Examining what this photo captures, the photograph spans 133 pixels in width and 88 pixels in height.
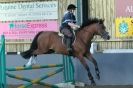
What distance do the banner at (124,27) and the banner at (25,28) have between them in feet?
6.72

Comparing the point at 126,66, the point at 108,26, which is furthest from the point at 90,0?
the point at 126,66

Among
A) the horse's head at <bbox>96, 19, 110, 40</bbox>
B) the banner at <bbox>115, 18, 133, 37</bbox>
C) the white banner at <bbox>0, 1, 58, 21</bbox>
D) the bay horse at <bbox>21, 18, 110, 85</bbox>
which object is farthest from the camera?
the white banner at <bbox>0, 1, 58, 21</bbox>

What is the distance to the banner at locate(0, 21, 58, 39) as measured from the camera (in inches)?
723

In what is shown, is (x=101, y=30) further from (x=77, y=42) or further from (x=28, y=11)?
(x=28, y=11)

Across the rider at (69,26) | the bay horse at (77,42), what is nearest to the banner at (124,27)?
the bay horse at (77,42)

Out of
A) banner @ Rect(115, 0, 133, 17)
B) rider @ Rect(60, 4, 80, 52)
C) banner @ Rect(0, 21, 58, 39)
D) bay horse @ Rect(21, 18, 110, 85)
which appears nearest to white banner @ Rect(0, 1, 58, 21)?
banner @ Rect(0, 21, 58, 39)

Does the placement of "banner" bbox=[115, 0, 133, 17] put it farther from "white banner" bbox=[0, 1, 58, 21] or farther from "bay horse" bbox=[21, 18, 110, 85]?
"white banner" bbox=[0, 1, 58, 21]

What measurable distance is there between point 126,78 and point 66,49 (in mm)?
2497

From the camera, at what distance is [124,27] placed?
17.6 m

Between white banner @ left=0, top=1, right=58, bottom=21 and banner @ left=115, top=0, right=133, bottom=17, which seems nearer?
banner @ left=115, top=0, right=133, bottom=17

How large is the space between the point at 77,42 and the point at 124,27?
2.08m

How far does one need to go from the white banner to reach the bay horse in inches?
67.6

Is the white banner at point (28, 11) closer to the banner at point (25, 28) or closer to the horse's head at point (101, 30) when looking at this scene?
the banner at point (25, 28)

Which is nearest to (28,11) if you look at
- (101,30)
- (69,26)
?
(69,26)
